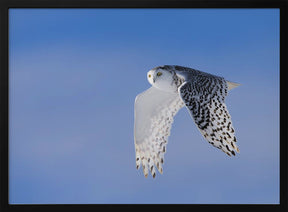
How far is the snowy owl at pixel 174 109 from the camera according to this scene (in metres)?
1.57

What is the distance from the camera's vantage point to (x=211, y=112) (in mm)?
1614

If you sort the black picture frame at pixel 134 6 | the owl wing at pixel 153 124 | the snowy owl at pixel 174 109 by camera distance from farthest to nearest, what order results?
the owl wing at pixel 153 124 → the snowy owl at pixel 174 109 → the black picture frame at pixel 134 6

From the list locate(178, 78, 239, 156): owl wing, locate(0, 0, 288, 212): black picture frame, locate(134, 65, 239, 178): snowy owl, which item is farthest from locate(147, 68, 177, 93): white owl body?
locate(0, 0, 288, 212): black picture frame

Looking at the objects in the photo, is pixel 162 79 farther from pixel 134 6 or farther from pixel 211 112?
A: pixel 134 6

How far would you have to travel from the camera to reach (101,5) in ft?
4.97

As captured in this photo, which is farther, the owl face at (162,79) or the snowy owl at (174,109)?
the owl face at (162,79)

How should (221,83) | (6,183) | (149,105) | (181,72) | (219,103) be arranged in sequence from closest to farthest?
(6,183)
(219,103)
(221,83)
(181,72)
(149,105)

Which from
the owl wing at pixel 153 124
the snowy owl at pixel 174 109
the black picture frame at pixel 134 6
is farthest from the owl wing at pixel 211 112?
the owl wing at pixel 153 124

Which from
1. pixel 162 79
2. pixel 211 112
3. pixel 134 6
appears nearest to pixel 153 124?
pixel 162 79

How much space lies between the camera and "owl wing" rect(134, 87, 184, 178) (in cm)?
199

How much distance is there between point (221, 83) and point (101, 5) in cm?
68

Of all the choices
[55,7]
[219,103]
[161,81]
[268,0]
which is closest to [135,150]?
[161,81]

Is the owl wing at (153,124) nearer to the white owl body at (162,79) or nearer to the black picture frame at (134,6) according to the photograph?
the white owl body at (162,79)
